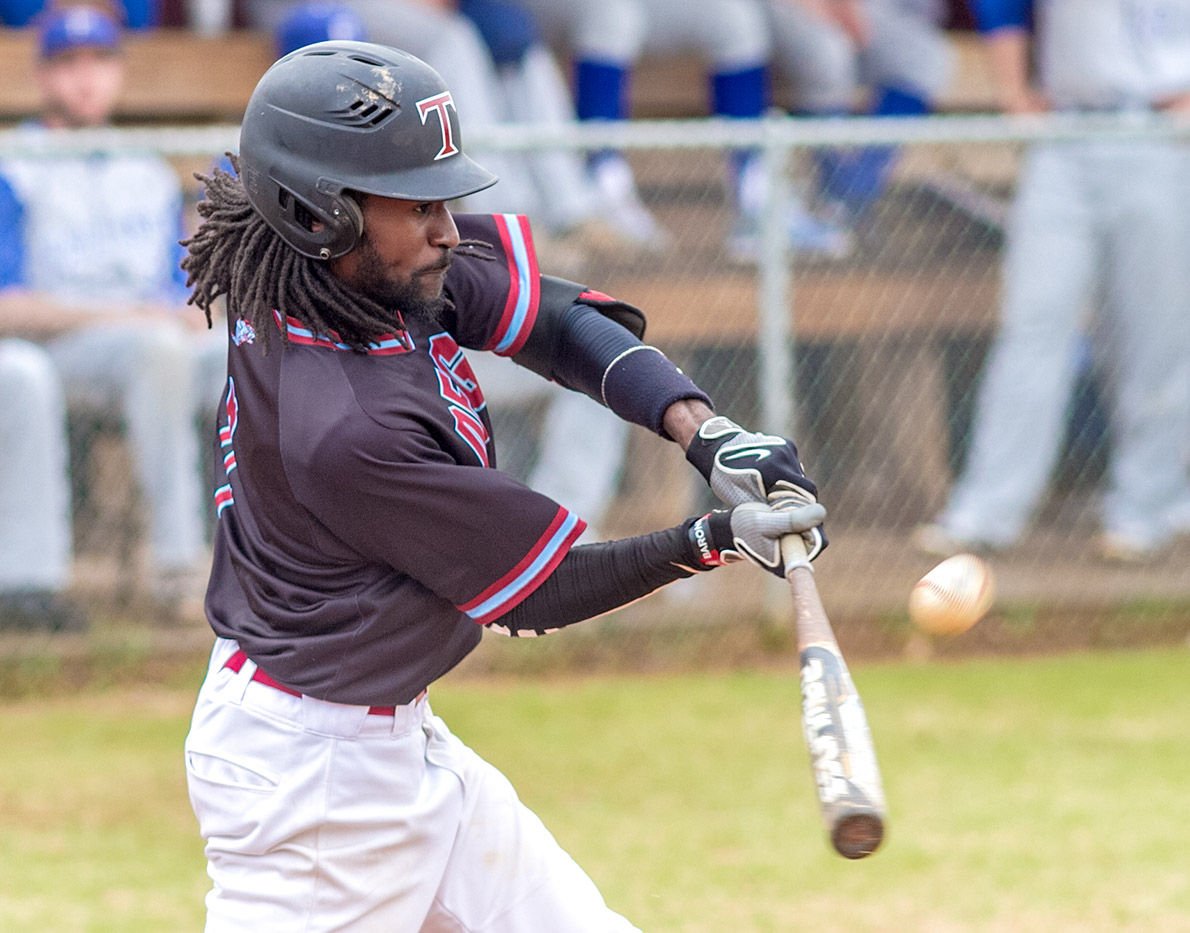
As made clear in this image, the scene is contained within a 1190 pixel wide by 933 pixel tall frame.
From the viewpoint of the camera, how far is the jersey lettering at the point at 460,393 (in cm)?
246

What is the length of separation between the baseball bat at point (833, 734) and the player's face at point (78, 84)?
4087 mm

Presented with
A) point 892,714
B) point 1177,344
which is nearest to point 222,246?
point 892,714

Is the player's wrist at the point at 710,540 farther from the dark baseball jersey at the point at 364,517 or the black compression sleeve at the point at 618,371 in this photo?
the black compression sleeve at the point at 618,371

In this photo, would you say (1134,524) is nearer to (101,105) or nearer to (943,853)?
(943,853)

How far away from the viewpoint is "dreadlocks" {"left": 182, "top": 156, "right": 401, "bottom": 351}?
2.40 metres

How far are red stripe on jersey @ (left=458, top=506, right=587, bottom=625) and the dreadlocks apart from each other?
36 cm

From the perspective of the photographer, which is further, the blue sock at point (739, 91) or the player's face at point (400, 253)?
the blue sock at point (739, 91)

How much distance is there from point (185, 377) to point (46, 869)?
177 centimetres

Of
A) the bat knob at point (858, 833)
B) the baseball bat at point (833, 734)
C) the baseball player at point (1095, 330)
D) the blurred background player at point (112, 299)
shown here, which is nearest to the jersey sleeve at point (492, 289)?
the baseball bat at point (833, 734)

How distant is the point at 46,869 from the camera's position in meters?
4.05

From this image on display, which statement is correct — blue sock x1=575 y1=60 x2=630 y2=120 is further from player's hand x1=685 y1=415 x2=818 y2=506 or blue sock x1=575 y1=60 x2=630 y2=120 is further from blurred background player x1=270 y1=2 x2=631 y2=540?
player's hand x1=685 y1=415 x2=818 y2=506

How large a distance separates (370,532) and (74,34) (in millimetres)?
3779

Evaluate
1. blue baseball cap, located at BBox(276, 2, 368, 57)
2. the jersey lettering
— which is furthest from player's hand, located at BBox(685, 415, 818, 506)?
blue baseball cap, located at BBox(276, 2, 368, 57)

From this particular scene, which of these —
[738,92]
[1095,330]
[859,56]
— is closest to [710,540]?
[1095,330]
